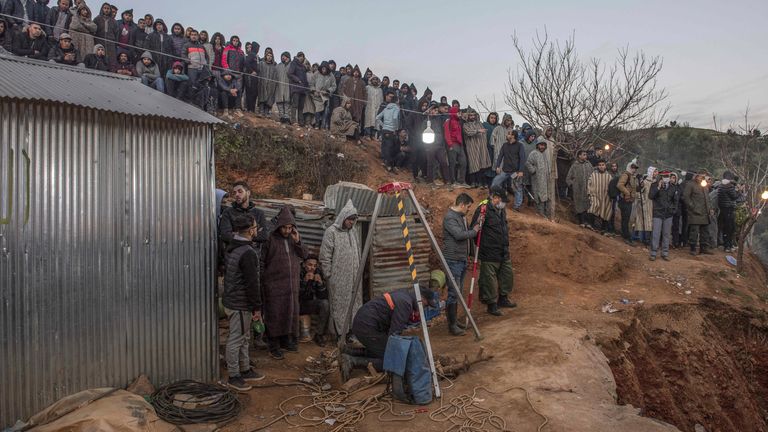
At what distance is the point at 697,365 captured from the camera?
935 centimetres

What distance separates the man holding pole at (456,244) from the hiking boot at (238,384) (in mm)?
3282

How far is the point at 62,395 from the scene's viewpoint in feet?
16.8

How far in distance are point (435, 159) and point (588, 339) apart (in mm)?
7258

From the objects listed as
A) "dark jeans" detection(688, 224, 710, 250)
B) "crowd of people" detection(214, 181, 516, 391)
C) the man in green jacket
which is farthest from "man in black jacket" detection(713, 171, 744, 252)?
"crowd of people" detection(214, 181, 516, 391)

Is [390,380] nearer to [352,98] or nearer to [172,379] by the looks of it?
[172,379]

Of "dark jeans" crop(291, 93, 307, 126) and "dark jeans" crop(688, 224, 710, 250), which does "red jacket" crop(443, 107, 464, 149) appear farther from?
"dark jeans" crop(688, 224, 710, 250)

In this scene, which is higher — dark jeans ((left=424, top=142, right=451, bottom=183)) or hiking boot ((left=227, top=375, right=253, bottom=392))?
dark jeans ((left=424, top=142, right=451, bottom=183))

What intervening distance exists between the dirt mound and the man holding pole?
2291 millimetres

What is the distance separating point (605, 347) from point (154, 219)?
6407mm

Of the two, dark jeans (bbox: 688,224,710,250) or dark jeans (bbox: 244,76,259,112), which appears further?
dark jeans (bbox: 244,76,259,112)

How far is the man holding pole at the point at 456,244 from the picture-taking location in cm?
820

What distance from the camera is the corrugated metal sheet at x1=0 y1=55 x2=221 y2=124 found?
504 cm

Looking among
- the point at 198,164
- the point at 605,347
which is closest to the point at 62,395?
the point at 198,164

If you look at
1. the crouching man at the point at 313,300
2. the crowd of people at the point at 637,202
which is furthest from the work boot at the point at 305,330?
the crowd of people at the point at 637,202
